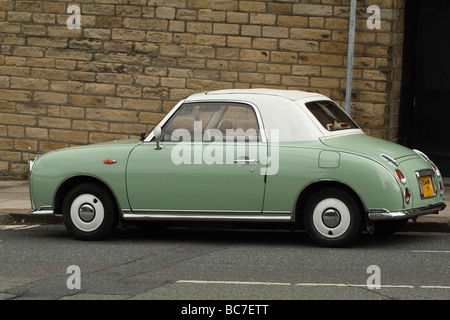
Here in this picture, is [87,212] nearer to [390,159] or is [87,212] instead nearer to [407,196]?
[390,159]

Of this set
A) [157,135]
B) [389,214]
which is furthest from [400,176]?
[157,135]

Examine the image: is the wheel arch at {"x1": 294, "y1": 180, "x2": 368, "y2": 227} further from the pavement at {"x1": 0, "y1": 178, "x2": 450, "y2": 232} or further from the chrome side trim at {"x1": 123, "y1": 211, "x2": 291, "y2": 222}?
the pavement at {"x1": 0, "y1": 178, "x2": 450, "y2": 232}

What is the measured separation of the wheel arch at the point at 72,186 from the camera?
10234mm

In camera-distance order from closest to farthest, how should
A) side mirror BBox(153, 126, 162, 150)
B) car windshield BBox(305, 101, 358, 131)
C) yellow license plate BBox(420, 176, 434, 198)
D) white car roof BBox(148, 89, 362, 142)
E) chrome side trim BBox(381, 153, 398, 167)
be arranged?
1. chrome side trim BBox(381, 153, 398, 167)
2. yellow license plate BBox(420, 176, 434, 198)
3. white car roof BBox(148, 89, 362, 142)
4. side mirror BBox(153, 126, 162, 150)
5. car windshield BBox(305, 101, 358, 131)

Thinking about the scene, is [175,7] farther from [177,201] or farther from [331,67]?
[177,201]

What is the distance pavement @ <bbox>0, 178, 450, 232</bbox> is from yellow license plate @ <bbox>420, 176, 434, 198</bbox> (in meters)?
1.35

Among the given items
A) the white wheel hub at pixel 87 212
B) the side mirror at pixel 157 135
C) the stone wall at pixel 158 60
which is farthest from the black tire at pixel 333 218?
the stone wall at pixel 158 60

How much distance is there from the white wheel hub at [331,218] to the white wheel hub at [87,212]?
229cm

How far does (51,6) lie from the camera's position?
1571 cm

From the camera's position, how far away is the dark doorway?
15.3 meters

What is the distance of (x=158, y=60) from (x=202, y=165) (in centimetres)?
589

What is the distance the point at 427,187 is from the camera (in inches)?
388

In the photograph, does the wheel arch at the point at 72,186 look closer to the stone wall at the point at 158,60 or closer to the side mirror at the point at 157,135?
the side mirror at the point at 157,135

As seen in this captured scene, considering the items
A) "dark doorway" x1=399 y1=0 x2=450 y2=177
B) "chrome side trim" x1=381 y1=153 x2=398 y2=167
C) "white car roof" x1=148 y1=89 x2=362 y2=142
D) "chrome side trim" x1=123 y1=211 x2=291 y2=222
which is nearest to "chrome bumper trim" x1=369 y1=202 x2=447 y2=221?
"chrome side trim" x1=381 y1=153 x2=398 y2=167
